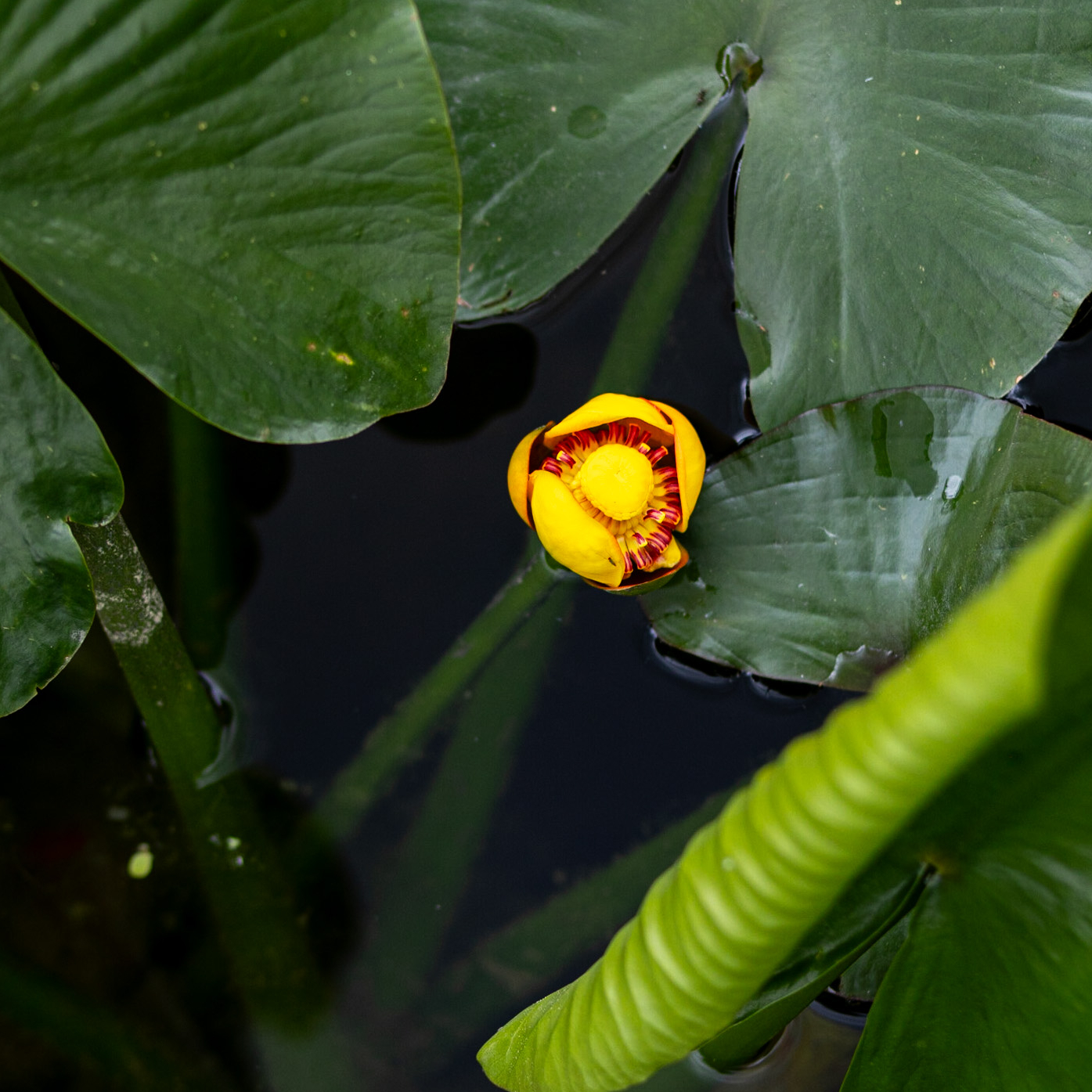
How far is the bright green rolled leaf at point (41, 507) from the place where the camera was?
2.93 feet

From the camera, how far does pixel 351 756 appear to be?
147 centimetres

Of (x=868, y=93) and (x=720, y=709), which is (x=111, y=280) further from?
(x=720, y=709)

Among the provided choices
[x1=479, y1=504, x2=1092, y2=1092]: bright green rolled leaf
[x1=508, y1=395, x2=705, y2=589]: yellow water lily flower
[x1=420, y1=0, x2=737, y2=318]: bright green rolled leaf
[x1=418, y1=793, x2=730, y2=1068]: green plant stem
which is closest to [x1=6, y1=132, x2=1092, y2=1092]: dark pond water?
[x1=418, y1=793, x2=730, y2=1068]: green plant stem

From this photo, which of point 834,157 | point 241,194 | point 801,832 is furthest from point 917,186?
point 801,832

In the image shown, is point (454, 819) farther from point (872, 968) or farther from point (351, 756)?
point (872, 968)

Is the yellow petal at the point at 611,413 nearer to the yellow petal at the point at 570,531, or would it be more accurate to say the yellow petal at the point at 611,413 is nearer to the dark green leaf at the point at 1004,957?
the yellow petal at the point at 570,531

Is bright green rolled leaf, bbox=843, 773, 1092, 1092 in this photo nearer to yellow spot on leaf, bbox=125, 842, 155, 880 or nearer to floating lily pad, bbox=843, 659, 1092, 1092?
floating lily pad, bbox=843, 659, 1092, 1092

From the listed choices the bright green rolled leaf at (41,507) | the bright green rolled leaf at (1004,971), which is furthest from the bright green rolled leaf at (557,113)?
the bright green rolled leaf at (1004,971)

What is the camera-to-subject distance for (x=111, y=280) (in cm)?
90

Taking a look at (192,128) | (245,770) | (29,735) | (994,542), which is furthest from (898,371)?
(29,735)

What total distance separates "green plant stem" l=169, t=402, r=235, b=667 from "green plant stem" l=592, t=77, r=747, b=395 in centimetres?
63

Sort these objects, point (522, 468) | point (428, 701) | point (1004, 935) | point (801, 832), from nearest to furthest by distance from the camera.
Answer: point (801, 832)
point (1004, 935)
point (522, 468)
point (428, 701)

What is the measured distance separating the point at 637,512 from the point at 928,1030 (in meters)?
0.58

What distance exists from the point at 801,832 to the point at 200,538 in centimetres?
119
